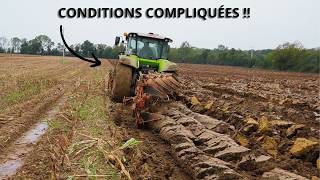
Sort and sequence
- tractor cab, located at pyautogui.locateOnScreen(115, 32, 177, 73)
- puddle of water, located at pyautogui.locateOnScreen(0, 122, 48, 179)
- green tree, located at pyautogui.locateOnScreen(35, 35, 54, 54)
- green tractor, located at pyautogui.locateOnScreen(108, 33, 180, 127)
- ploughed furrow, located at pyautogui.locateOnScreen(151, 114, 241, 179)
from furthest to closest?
green tree, located at pyautogui.locateOnScreen(35, 35, 54, 54)
tractor cab, located at pyautogui.locateOnScreen(115, 32, 177, 73)
green tractor, located at pyautogui.locateOnScreen(108, 33, 180, 127)
puddle of water, located at pyautogui.locateOnScreen(0, 122, 48, 179)
ploughed furrow, located at pyautogui.locateOnScreen(151, 114, 241, 179)

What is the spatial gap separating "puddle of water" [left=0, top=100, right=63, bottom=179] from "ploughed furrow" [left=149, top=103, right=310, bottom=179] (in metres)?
2.25

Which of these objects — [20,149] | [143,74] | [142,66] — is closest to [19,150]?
[20,149]

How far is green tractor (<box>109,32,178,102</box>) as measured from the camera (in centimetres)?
1094

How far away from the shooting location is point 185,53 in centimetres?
8125

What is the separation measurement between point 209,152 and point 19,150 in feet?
9.75

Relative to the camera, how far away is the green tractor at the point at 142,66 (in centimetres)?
1094

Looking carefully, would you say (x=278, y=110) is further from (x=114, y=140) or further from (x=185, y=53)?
(x=185, y=53)

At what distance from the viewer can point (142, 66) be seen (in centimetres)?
1262

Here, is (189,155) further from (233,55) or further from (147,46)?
(233,55)

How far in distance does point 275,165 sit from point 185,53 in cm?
7561

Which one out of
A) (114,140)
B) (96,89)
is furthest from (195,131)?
(96,89)

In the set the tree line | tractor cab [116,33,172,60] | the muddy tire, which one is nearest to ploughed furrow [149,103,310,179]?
the muddy tire

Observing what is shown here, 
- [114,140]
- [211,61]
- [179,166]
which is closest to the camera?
[179,166]

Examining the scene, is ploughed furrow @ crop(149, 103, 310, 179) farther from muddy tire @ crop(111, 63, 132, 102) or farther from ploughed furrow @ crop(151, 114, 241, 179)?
muddy tire @ crop(111, 63, 132, 102)
